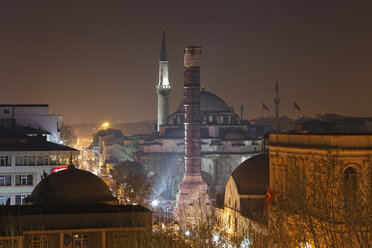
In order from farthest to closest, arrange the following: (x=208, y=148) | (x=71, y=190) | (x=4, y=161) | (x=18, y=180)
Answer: (x=208, y=148)
(x=4, y=161)
(x=18, y=180)
(x=71, y=190)

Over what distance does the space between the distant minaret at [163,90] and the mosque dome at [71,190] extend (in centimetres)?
6500

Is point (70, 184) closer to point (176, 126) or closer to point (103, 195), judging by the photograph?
point (103, 195)

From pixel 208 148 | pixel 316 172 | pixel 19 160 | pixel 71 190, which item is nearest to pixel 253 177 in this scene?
pixel 71 190

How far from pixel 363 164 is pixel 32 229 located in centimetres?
1441

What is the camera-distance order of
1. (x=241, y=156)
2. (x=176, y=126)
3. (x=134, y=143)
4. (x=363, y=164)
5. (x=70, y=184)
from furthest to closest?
(x=134, y=143) < (x=176, y=126) < (x=241, y=156) < (x=70, y=184) < (x=363, y=164)

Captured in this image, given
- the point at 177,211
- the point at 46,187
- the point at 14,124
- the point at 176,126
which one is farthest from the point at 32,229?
the point at 176,126

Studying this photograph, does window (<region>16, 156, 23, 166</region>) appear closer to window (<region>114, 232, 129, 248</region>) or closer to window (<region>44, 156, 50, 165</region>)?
window (<region>44, 156, 50, 165</region>)

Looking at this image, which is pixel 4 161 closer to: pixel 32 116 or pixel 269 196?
pixel 32 116

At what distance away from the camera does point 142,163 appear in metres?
92.5

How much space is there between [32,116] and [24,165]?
74.0 ft

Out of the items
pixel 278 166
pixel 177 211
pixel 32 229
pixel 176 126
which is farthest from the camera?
pixel 176 126

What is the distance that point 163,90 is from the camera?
105688mm

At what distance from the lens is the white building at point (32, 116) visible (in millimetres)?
73875

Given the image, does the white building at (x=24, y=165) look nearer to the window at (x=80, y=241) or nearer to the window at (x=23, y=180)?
the window at (x=23, y=180)
